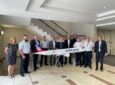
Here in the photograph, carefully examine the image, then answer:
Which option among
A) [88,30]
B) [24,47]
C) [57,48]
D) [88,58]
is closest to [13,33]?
[57,48]

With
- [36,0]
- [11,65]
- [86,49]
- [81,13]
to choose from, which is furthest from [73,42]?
[11,65]

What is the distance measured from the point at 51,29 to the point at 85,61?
4.16 metres

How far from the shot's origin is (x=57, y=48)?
6621mm

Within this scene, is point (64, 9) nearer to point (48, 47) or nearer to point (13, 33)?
point (48, 47)

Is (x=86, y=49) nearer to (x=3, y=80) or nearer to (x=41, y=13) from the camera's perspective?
(x=41, y=13)

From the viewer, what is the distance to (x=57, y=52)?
5.35m

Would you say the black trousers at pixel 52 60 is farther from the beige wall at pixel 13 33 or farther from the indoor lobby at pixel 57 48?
the beige wall at pixel 13 33

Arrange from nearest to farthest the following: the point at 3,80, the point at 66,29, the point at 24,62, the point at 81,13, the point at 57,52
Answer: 1. the point at 3,80
2. the point at 24,62
3. the point at 57,52
4. the point at 81,13
5. the point at 66,29

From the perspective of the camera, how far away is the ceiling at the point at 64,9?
566 centimetres

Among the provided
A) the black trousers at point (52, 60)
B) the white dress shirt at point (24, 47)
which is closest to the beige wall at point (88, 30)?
the black trousers at point (52, 60)

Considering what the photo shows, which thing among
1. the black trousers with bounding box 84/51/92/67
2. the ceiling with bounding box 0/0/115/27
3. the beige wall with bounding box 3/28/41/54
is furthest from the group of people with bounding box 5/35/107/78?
the beige wall with bounding box 3/28/41/54

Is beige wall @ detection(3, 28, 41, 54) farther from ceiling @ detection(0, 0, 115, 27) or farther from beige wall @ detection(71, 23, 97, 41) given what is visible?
ceiling @ detection(0, 0, 115, 27)

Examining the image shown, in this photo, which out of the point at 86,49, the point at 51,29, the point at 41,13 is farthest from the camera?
the point at 51,29

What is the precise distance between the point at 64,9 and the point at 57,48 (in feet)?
6.76
